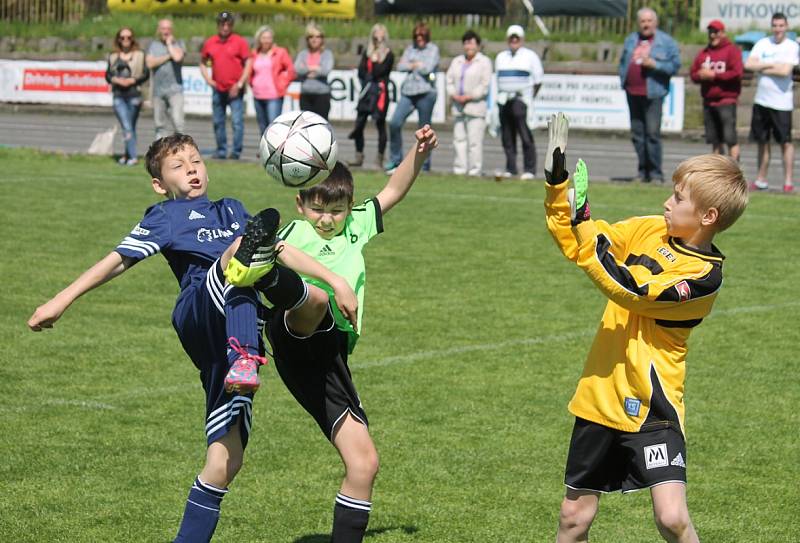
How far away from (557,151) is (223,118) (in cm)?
1754

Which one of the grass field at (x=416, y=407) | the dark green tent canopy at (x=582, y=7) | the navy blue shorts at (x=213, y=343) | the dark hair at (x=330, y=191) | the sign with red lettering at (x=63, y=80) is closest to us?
the navy blue shorts at (x=213, y=343)

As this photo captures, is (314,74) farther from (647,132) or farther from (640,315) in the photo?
(640,315)

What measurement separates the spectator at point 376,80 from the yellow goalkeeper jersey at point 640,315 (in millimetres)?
15305

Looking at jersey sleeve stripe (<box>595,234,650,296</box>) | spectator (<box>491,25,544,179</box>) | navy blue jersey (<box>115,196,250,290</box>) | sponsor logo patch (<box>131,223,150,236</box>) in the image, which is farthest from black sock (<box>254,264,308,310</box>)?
spectator (<box>491,25,544,179</box>)

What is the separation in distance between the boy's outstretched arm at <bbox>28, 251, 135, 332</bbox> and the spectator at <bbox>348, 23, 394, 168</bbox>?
49.3 ft

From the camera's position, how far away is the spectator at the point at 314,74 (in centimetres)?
2008

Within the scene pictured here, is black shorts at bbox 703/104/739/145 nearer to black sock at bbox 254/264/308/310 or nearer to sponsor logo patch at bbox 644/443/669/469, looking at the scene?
sponsor logo patch at bbox 644/443/669/469

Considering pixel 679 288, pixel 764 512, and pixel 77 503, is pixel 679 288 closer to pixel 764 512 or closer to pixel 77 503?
pixel 764 512

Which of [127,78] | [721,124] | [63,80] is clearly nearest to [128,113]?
[127,78]

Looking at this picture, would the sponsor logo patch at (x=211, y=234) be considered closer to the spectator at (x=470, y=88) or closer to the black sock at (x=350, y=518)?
the black sock at (x=350, y=518)

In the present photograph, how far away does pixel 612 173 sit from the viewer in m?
20.7

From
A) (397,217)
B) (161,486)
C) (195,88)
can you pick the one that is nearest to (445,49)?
(195,88)

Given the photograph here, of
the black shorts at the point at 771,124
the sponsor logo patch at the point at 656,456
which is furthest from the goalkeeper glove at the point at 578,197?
the black shorts at the point at 771,124

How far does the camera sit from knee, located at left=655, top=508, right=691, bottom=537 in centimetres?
451
